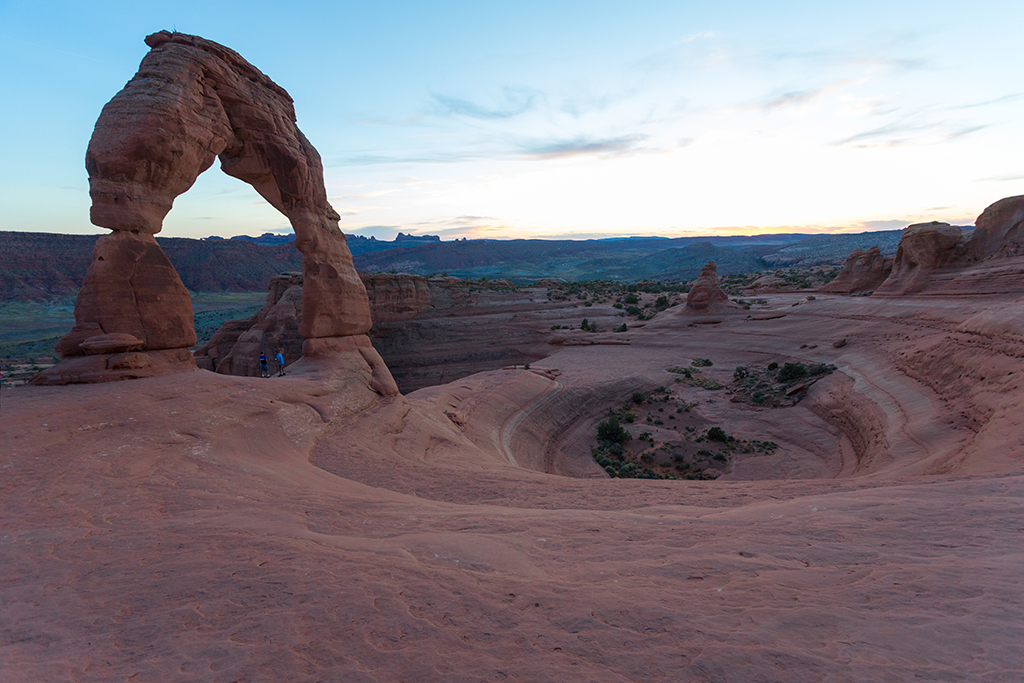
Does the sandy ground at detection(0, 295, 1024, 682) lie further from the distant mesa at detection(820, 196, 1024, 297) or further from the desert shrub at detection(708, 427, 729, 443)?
the distant mesa at detection(820, 196, 1024, 297)

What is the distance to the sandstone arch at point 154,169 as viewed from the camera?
9438 mm

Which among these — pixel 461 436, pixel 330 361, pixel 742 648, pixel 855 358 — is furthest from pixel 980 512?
pixel 855 358

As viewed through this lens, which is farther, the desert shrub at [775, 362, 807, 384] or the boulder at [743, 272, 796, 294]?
the boulder at [743, 272, 796, 294]

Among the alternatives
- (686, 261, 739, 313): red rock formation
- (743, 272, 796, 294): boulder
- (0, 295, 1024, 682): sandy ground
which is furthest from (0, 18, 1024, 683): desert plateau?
(743, 272, 796, 294): boulder

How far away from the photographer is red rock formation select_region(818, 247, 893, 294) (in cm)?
3128

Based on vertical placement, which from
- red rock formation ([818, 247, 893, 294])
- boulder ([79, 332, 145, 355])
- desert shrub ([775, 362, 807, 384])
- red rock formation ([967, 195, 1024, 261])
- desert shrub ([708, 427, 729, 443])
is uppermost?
red rock formation ([967, 195, 1024, 261])

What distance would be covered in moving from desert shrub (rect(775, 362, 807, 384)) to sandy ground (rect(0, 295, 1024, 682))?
12733 mm

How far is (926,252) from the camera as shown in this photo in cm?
2475

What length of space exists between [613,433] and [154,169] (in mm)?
15371

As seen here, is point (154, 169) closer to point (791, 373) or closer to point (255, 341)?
point (255, 341)

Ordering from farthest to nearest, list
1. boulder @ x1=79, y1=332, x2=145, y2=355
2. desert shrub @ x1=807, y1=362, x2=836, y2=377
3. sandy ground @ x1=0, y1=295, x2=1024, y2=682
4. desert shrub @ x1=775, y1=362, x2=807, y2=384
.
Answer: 1. desert shrub @ x1=775, y1=362, x2=807, y2=384
2. desert shrub @ x1=807, y1=362, x2=836, y2=377
3. boulder @ x1=79, y1=332, x2=145, y2=355
4. sandy ground @ x1=0, y1=295, x2=1024, y2=682

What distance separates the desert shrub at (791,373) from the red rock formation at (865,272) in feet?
47.3

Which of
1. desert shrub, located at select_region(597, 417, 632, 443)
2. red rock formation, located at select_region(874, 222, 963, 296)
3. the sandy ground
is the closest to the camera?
the sandy ground

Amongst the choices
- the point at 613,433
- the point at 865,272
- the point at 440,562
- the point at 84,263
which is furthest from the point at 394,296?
the point at 84,263
